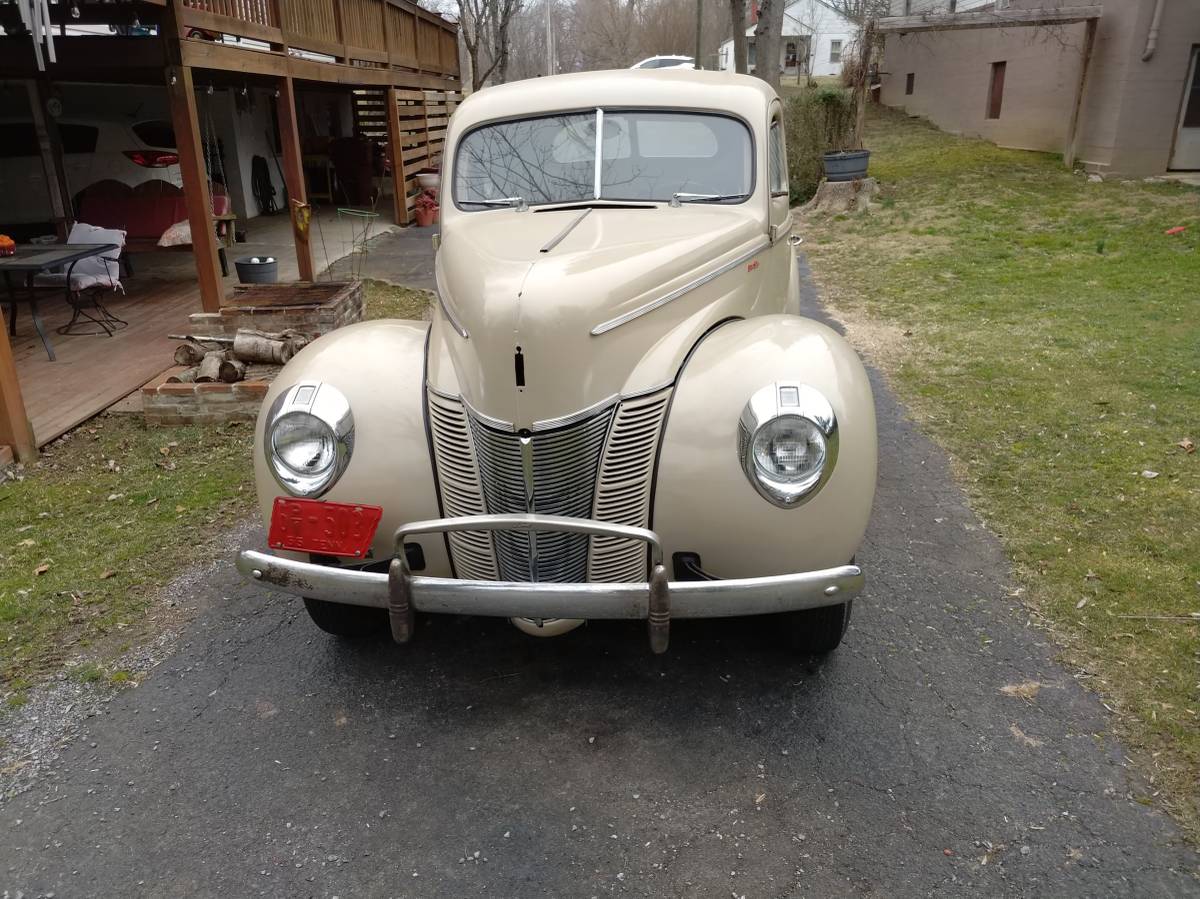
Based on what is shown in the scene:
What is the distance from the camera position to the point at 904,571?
3.85 meters

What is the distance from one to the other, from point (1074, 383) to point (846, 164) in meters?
8.75

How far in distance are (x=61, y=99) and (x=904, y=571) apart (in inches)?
471

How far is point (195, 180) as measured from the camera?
740cm

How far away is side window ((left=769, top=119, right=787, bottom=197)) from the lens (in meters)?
4.18

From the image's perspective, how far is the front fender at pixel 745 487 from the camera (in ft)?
8.66

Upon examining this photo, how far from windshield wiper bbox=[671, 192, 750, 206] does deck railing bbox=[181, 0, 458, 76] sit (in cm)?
552

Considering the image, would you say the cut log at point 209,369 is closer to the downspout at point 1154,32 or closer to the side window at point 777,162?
the side window at point 777,162

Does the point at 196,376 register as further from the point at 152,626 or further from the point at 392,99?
the point at 392,99

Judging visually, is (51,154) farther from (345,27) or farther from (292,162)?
(345,27)

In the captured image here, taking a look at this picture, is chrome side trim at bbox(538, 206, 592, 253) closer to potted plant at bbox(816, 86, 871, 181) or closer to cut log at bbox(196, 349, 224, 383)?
cut log at bbox(196, 349, 224, 383)

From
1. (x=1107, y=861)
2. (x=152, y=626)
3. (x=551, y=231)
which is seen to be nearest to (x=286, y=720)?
(x=152, y=626)

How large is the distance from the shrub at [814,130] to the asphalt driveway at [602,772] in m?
13.1

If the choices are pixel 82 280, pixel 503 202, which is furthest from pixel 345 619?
pixel 82 280

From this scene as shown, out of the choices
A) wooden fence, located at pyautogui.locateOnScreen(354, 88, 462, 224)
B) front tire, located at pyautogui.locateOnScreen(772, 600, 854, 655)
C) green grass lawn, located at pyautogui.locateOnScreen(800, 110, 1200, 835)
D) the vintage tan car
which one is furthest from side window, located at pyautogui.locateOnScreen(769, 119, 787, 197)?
wooden fence, located at pyautogui.locateOnScreen(354, 88, 462, 224)
